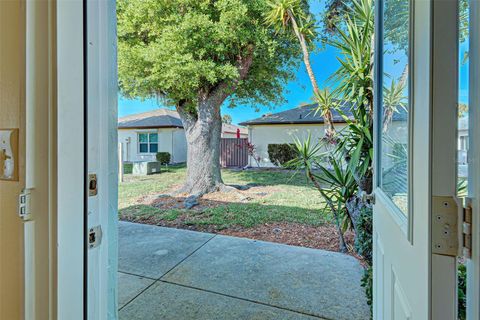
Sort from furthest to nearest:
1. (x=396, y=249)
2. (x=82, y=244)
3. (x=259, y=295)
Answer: (x=259, y=295) → (x=396, y=249) → (x=82, y=244)

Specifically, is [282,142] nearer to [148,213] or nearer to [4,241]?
[148,213]

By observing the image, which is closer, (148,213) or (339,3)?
(339,3)

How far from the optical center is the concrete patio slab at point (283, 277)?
7.22ft

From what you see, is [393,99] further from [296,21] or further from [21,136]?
[296,21]

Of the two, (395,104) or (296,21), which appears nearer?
(395,104)

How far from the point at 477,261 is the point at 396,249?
44 cm

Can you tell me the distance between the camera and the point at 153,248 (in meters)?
3.40

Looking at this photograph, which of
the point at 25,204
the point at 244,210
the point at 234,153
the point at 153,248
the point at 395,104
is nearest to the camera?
the point at 25,204

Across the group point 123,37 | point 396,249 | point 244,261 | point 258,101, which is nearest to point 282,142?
point 258,101

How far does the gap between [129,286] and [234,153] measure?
10450 mm

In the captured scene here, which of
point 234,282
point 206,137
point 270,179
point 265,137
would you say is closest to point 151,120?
point 265,137

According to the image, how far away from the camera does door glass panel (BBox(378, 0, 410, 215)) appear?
89 cm

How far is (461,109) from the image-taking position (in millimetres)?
548

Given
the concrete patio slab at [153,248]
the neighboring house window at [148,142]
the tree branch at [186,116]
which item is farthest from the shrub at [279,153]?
the concrete patio slab at [153,248]
